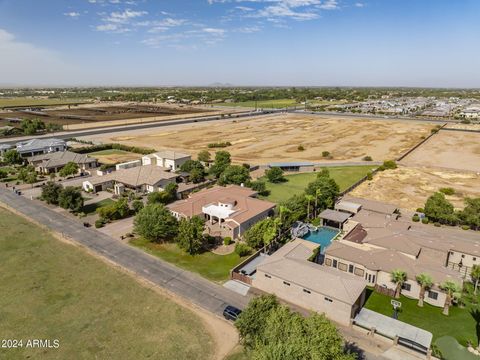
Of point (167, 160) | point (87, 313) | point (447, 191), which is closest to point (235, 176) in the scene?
point (167, 160)

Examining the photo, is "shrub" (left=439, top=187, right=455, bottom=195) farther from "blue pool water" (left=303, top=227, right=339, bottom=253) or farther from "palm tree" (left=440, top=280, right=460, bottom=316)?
"palm tree" (left=440, top=280, right=460, bottom=316)

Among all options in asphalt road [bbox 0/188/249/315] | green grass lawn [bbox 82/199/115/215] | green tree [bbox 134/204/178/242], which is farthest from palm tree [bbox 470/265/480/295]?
green grass lawn [bbox 82/199/115/215]

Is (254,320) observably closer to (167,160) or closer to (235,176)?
(235,176)

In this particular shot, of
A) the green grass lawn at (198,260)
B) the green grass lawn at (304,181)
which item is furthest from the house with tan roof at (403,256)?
the green grass lawn at (304,181)

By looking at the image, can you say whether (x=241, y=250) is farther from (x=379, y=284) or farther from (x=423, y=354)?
(x=423, y=354)

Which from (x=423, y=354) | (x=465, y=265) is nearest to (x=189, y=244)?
(x=423, y=354)
